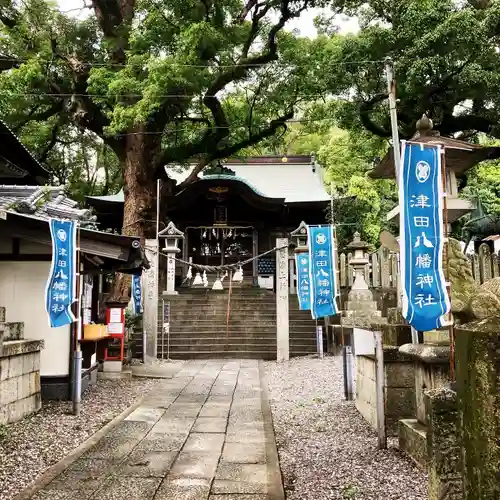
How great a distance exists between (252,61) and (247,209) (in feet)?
24.1

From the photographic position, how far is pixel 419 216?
183 inches

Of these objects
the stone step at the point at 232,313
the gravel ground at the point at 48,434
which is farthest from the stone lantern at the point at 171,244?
the gravel ground at the point at 48,434

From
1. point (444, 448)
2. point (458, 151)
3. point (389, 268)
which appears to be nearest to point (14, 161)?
point (389, 268)

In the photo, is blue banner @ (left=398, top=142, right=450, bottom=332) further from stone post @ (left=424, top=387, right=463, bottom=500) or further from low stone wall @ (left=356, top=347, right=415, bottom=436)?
stone post @ (left=424, top=387, right=463, bottom=500)

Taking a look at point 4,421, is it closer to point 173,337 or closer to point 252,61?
point 173,337

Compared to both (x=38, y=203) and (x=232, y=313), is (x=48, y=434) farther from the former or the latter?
(x=232, y=313)

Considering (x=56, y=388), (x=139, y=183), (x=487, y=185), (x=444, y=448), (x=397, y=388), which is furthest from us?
(x=487, y=185)

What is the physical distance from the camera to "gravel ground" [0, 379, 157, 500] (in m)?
4.86

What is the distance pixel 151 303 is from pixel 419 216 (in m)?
11.3

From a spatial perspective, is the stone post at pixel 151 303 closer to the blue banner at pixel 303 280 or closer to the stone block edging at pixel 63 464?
the blue banner at pixel 303 280

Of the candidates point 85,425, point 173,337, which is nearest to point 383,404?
point 85,425

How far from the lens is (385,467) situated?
486 cm

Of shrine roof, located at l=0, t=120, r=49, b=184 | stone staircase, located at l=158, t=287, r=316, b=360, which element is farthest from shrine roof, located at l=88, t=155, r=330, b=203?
shrine roof, located at l=0, t=120, r=49, b=184

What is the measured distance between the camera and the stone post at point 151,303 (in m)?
14.5
